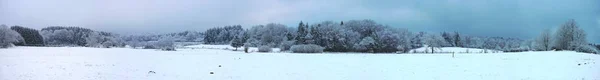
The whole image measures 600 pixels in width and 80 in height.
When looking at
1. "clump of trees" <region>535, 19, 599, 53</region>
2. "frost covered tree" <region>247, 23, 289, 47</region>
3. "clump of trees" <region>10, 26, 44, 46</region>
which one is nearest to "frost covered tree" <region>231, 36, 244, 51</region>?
"frost covered tree" <region>247, 23, 289, 47</region>

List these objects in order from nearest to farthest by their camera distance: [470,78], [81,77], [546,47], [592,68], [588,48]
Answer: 1. [81,77]
2. [470,78]
3. [592,68]
4. [588,48]
5. [546,47]

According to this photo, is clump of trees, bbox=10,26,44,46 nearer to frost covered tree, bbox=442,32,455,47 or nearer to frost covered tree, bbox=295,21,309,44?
frost covered tree, bbox=295,21,309,44

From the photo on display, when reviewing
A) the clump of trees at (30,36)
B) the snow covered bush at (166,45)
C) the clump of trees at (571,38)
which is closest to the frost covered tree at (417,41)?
the clump of trees at (571,38)

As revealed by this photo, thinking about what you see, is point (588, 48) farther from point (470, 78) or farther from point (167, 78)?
point (167, 78)

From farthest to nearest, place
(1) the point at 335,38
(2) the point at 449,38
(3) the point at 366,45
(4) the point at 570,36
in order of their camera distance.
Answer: (2) the point at 449,38, (1) the point at 335,38, (3) the point at 366,45, (4) the point at 570,36

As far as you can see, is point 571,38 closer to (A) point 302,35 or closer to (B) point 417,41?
(A) point 302,35

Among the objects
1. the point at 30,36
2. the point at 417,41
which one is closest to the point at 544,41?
the point at 417,41

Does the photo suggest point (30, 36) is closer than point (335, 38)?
No

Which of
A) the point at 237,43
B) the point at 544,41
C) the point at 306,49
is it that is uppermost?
the point at 544,41

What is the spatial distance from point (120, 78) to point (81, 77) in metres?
1.47

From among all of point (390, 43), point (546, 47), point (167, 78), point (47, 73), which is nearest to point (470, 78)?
point (167, 78)

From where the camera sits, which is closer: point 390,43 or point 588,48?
point 588,48

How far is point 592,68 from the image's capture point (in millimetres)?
24375

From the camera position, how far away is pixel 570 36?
2117 inches
